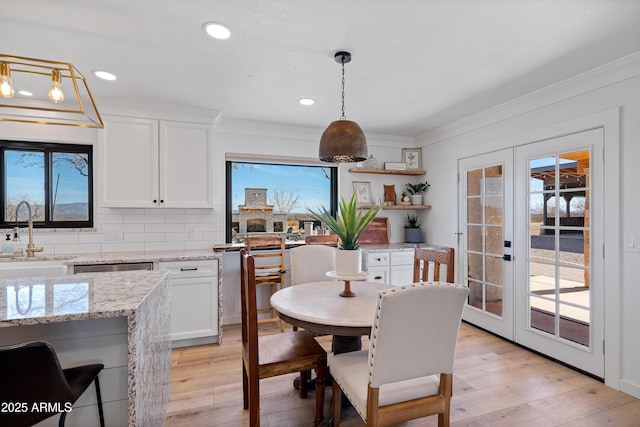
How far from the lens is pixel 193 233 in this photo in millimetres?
3609

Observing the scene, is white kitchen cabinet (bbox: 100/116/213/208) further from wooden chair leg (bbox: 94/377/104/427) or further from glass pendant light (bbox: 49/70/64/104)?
wooden chair leg (bbox: 94/377/104/427)

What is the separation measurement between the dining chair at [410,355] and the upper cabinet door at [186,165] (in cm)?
255

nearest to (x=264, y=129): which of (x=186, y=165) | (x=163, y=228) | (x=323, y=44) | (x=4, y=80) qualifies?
(x=186, y=165)

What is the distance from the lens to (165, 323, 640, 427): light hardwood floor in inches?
77.7

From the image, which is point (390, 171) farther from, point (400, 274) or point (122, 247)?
point (122, 247)

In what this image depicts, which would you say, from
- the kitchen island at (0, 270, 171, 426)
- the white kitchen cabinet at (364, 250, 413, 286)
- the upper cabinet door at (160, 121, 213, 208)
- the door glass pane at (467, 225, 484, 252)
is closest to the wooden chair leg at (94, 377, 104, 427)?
the kitchen island at (0, 270, 171, 426)

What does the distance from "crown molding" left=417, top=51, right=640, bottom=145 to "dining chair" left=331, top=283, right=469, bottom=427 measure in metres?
2.24

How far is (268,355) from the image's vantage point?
184 cm

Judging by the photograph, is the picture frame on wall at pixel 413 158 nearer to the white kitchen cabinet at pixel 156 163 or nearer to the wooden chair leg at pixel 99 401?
the white kitchen cabinet at pixel 156 163

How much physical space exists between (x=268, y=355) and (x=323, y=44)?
1981 mm

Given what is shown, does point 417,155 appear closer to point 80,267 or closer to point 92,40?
point 92,40

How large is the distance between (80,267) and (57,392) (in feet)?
6.51

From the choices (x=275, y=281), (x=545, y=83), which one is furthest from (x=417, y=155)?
(x=275, y=281)

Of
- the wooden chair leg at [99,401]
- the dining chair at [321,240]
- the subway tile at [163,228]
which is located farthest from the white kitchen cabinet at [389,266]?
the wooden chair leg at [99,401]
